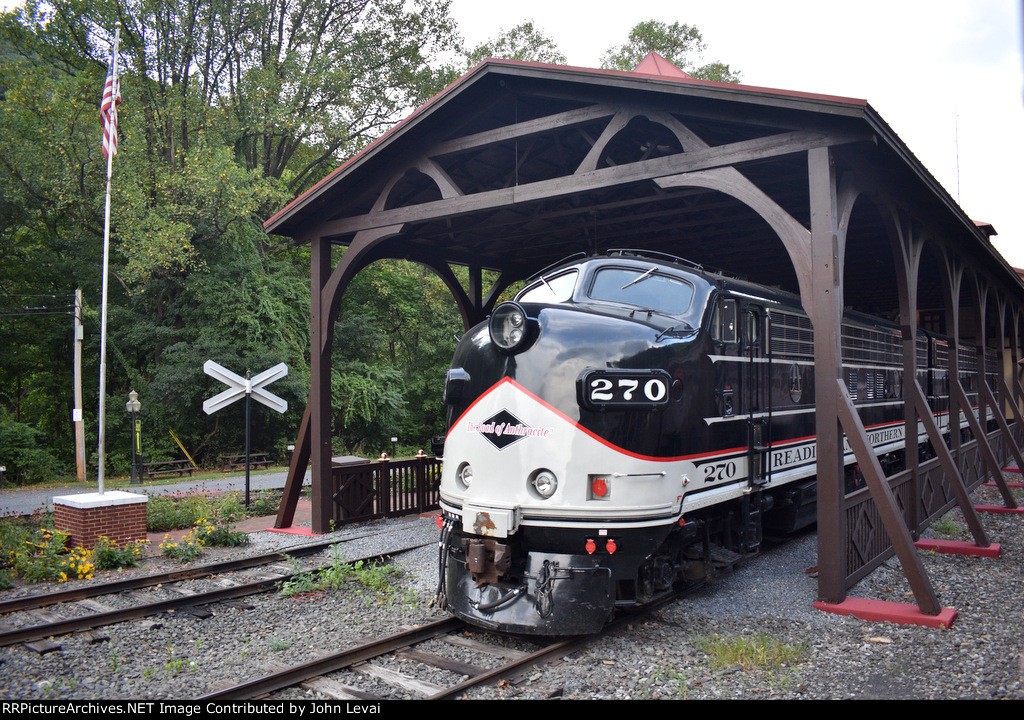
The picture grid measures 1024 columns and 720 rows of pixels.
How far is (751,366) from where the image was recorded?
7.59 m

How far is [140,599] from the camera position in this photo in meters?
7.70

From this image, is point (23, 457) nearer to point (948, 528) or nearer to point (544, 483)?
point (544, 483)

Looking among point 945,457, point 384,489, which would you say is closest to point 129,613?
point 384,489

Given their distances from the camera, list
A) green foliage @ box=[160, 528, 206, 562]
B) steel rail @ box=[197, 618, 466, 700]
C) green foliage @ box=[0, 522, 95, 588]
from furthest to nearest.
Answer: green foliage @ box=[160, 528, 206, 562], green foliage @ box=[0, 522, 95, 588], steel rail @ box=[197, 618, 466, 700]

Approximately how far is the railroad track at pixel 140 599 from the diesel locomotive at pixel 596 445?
277 cm

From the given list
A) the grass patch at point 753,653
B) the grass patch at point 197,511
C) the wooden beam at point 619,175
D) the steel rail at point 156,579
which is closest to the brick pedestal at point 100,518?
the grass patch at point 197,511

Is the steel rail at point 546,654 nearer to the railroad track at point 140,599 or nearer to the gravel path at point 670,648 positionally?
the gravel path at point 670,648

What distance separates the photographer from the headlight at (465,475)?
21.0 feet

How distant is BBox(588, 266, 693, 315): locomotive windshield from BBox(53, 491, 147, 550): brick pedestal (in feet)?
24.3

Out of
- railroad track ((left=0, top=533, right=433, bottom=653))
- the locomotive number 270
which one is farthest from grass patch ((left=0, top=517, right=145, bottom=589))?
the locomotive number 270

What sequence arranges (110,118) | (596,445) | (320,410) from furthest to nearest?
(110,118) → (320,410) → (596,445)

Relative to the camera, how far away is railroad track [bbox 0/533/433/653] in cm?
653

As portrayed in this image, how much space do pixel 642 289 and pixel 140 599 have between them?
6.32 m

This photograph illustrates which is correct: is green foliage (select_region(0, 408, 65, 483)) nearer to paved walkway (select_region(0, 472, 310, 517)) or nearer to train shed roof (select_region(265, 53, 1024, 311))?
paved walkway (select_region(0, 472, 310, 517))
